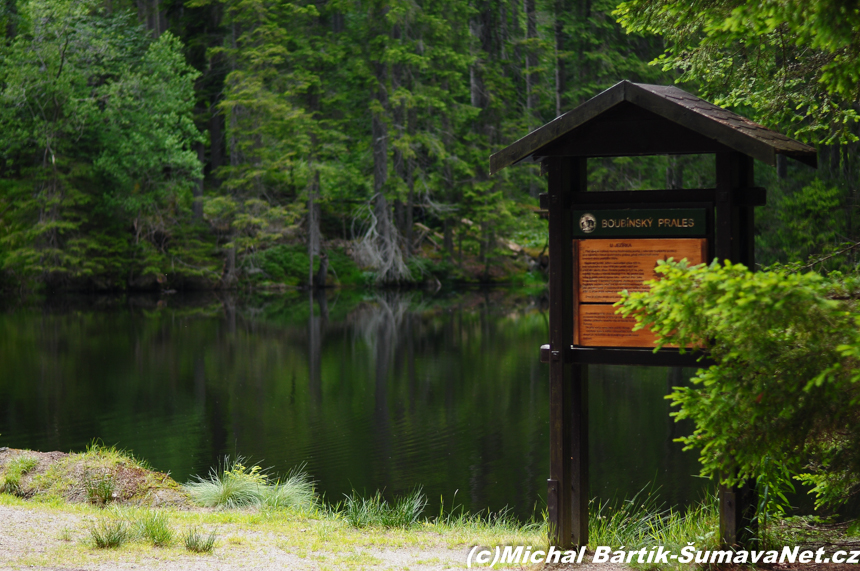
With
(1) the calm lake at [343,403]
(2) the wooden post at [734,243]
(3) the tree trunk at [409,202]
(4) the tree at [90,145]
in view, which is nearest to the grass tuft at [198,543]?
(2) the wooden post at [734,243]

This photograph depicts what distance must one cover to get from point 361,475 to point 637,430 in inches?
171

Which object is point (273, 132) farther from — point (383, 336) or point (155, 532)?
point (155, 532)

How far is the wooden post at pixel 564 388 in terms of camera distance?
18.1ft

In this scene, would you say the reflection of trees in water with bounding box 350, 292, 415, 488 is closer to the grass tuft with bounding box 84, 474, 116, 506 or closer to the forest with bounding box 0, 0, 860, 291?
the grass tuft with bounding box 84, 474, 116, 506

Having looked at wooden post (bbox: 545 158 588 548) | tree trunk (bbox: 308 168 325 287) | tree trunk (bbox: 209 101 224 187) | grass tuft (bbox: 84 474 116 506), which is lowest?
grass tuft (bbox: 84 474 116 506)

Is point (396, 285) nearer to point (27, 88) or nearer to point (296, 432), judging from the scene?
point (27, 88)

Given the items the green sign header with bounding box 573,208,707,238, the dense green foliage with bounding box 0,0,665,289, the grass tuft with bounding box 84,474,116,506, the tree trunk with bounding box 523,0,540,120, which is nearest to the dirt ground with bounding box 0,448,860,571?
the grass tuft with bounding box 84,474,116,506

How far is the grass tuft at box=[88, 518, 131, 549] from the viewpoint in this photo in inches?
213

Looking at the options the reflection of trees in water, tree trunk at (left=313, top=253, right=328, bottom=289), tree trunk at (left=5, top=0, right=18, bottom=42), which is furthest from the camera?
tree trunk at (left=313, top=253, right=328, bottom=289)

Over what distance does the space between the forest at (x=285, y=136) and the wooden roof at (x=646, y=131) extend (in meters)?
25.9

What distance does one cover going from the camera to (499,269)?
42844 mm

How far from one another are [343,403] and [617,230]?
9631 mm

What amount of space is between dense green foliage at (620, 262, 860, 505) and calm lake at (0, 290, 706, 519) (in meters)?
4.65

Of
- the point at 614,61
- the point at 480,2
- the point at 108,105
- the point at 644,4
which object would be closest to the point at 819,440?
the point at 644,4
